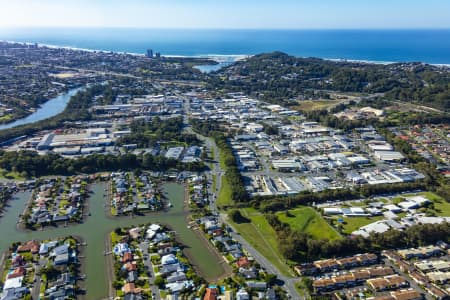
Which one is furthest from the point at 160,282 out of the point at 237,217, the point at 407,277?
the point at 407,277

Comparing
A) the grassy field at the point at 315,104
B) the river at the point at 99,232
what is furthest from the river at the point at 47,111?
the grassy field at the point at 315,104

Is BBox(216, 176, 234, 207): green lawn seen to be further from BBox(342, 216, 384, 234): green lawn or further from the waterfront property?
the waterfront property

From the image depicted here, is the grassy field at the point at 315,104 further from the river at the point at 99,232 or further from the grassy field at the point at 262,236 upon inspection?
the grassy field at the point at 262,236

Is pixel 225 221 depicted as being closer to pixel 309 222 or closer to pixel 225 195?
pixel 225 195

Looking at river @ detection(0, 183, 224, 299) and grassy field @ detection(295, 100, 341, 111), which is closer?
river @ detection(0, 183, 224, 299)

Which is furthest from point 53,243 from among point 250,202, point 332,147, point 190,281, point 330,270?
point 332,147

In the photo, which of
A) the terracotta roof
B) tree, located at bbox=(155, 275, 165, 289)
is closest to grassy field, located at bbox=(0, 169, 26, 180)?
tree, located at bbox=(155, 275, 165, 289)

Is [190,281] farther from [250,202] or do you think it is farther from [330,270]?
[250,202]
